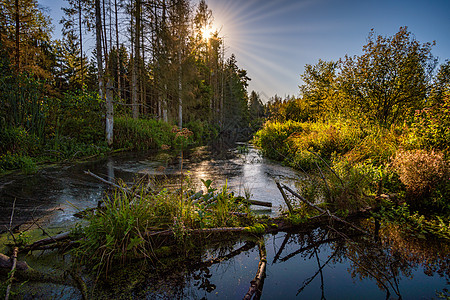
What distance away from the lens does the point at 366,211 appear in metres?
4.49

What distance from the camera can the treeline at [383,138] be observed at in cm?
450

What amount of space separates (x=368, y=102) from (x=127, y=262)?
11293 millimetres

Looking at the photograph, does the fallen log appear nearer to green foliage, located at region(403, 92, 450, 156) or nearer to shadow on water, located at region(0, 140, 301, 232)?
shadow on water, located at region(0, 140, 301, 232)

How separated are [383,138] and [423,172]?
3.71m

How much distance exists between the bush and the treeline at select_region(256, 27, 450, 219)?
0.05 feet

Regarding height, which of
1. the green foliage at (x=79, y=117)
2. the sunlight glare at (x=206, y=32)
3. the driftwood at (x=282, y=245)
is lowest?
the driftwood at (x=282, y=245)

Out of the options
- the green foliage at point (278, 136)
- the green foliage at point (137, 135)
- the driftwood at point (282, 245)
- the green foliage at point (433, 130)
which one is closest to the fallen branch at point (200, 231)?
the driftwood at point (282, 245)

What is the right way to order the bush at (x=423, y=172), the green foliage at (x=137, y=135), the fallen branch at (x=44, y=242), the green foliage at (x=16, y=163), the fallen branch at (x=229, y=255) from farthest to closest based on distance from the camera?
the green foliage at (x=137, y=135) < the green foliage at (x=16, y=163) < the bush at (x=423, y=172) < the fallen branch at (x=229, y=255) < the fallen branch at (x=44, y=242)

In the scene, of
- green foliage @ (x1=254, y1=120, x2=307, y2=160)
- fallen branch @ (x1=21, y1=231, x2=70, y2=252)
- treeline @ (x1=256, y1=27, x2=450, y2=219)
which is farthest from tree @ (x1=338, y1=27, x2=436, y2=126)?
fallen branch @ (x1=21, y1=231, x2=70, y2=252)

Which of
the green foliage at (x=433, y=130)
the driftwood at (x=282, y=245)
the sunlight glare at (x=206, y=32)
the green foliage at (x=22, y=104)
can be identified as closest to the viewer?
the driftwood at (x=282, y=245)

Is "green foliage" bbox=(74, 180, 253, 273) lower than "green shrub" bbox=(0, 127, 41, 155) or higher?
lower

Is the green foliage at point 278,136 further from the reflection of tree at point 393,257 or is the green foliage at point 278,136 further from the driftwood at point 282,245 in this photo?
the reflection of tree at point 393,257

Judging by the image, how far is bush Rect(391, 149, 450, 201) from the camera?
4328 millimetres

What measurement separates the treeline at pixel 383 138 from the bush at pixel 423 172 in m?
0.01
